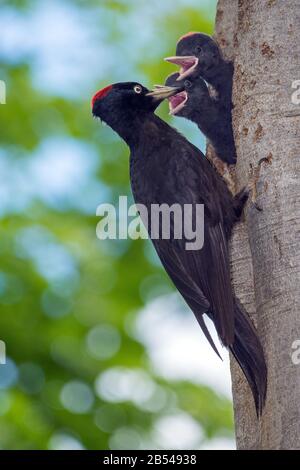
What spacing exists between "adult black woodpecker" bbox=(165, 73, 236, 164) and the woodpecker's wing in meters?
0.13

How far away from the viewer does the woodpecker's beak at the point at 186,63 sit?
4759 mm

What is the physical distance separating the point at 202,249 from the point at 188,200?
12.7 inches

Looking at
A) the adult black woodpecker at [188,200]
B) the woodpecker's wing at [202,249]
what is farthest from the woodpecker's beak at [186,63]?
the woodpecker's wing at [202,249]

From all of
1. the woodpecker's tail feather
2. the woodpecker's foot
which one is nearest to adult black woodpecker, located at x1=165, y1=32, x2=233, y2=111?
the woodpecker's foot

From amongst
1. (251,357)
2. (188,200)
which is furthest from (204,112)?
(251,357)

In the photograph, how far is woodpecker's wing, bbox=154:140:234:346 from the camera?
3.86m

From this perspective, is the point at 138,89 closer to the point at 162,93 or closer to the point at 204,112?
the point at 162,93

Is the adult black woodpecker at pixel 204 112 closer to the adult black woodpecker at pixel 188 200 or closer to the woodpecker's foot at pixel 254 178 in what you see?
the adult black woodpecker at pixel 188 200

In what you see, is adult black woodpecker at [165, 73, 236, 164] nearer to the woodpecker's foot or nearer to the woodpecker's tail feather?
the woodpecker's foot

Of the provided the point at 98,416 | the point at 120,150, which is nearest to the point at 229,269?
the point at 98,416

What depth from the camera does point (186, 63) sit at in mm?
4840

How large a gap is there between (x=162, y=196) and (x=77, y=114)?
3.14m
